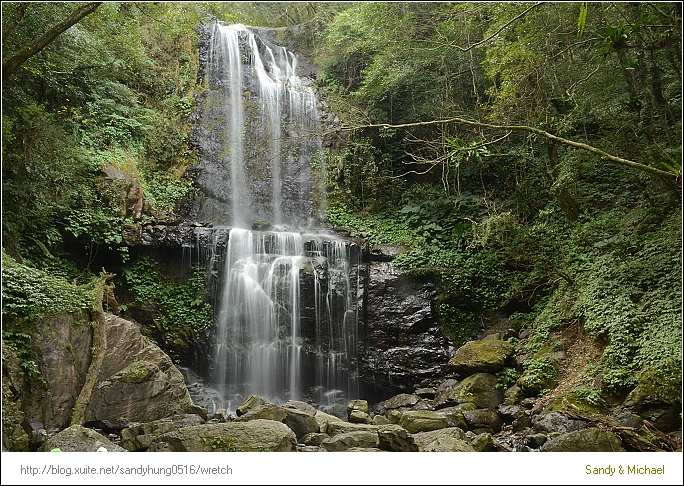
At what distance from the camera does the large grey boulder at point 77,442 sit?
4.89 meters

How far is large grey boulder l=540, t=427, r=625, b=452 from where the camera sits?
195 inches

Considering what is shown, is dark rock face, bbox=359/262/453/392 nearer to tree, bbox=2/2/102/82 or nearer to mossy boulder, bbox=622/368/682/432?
mossy boulder, bbox=622/368/682/432

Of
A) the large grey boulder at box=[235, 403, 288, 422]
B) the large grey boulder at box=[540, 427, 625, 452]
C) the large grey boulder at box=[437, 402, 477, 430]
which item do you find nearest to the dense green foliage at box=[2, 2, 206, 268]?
the large grey boulder at box=[235, 403, 288, 422]

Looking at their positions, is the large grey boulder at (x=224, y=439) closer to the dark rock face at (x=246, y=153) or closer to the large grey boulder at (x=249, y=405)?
the large grey boulder at (x=249, y=405)

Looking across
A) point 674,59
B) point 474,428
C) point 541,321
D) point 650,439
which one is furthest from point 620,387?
point 674,59

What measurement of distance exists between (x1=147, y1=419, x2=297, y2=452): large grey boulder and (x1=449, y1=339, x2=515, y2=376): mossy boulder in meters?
4.21

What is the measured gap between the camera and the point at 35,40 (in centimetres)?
546

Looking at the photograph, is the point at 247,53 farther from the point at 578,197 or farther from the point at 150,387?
the point at 150,387

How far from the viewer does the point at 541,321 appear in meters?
8.84

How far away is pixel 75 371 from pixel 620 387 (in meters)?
6.76

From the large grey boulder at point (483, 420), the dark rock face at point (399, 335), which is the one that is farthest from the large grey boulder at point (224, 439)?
the dark rock face at point (399, 335)

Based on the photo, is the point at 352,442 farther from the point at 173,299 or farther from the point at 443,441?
the point at 173,299

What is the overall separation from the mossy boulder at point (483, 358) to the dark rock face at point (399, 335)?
3.54 ft

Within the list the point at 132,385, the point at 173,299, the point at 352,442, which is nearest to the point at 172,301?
the point at 173,299
